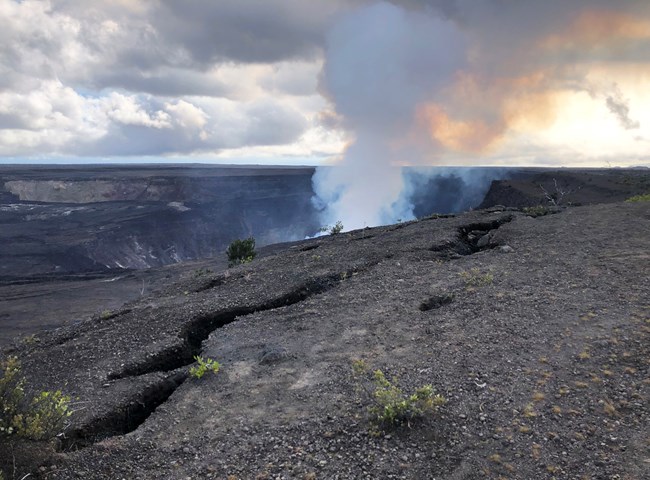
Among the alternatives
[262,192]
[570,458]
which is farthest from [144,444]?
[262,192]

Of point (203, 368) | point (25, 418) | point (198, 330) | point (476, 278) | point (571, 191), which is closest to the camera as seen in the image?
A: point (25, 418)

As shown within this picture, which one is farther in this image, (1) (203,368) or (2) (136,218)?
(2) (136,218)

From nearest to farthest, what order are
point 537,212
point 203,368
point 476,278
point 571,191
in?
point 203,368, point 476,278, point 537,212, point 571,191

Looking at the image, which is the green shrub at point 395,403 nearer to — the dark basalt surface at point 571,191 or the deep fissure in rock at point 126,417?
the deep fissure in rock at point 126,417

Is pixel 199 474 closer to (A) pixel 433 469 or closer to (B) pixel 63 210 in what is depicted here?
(A) pixel 433 469

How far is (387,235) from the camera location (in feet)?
62.7

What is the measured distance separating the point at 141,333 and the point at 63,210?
241 feet

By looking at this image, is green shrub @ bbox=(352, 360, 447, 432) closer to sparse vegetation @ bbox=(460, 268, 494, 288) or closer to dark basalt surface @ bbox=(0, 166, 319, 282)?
sparse vegetation @ bbox=(460, 268, 494, 288)

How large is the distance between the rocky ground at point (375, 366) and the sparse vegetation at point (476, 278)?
53 millimetres

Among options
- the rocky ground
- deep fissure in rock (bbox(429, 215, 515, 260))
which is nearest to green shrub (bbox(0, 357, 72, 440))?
the rocky ground

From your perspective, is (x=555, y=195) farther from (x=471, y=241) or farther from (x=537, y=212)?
(x=471, y=241)

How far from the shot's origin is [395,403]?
6.45 meters

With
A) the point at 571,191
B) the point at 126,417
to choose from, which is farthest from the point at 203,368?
the point at 571,191

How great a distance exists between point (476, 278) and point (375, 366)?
4.96 metres
